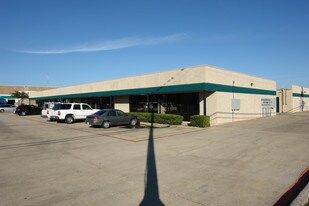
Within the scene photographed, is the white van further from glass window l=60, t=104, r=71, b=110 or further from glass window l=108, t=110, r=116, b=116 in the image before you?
glass window l=108, t=110, r=116, b=116

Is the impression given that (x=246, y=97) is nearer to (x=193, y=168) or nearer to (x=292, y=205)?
(x=193, y=168)

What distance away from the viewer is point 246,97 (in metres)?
26.0

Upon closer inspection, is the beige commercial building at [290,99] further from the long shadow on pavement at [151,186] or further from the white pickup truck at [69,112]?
the long shadow on pavement at [151,186]

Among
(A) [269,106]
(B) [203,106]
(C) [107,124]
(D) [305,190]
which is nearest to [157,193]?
(D) [305,190]

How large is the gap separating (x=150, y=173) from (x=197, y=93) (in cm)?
1582

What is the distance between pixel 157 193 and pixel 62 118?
19.7 metres

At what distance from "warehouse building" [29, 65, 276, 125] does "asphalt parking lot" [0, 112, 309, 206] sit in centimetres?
958

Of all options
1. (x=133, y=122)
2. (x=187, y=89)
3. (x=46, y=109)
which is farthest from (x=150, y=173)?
(x=46, y=109)

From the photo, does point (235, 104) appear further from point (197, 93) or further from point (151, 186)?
point (151, 186)

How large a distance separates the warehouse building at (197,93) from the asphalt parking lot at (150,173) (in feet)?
31.4

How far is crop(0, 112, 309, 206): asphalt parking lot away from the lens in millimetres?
5195

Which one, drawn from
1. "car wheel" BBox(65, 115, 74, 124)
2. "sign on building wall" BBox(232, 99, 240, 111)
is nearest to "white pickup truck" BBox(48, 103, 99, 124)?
"car wheel" BBox(65, 115, 74, 124)

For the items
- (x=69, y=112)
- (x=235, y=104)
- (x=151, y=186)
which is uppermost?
(x=235, y=104)

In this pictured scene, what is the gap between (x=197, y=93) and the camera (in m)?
22.0
